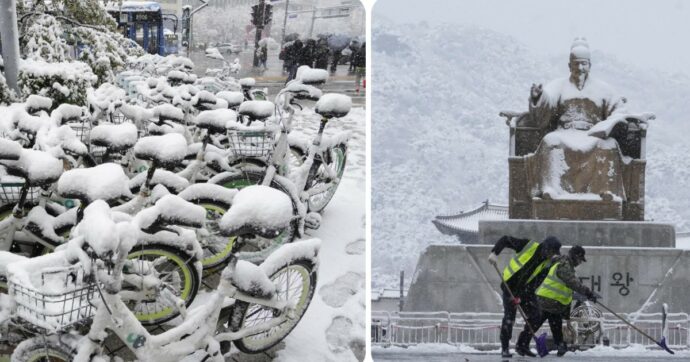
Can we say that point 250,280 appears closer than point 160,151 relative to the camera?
Yes

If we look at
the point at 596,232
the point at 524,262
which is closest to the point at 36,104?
the point at 524,262

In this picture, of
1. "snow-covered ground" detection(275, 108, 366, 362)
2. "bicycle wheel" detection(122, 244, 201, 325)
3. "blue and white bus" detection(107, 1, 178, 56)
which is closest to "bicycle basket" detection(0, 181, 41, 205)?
"bicycle wheel" detection(122, 244, 201, 325)

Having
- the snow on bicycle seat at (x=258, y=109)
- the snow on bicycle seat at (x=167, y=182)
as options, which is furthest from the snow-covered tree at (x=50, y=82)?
the snow on bicycle seat at (x=167, y=182)

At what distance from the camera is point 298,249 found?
2318 millimetres

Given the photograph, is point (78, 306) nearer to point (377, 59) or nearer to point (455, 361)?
point (455, 361)

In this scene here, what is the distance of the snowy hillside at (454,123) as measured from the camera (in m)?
4.87

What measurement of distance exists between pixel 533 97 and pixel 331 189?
4.53 ft

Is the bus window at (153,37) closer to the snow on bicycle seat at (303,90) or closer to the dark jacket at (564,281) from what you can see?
the snow on bicycle seat at (303,90)

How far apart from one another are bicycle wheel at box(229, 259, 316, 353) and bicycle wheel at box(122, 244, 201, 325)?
0.23 meters

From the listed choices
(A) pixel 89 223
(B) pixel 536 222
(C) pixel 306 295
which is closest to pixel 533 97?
(B) pixel 536 222

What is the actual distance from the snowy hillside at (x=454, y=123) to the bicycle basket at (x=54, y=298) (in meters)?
2.42

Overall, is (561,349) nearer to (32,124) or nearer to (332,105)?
(332,105)

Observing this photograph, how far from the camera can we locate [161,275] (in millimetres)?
2344

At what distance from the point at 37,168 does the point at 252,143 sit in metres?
1.02
